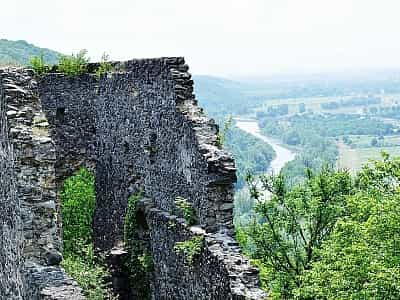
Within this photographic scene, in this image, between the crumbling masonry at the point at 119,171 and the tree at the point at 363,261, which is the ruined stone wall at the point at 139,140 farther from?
the tree at the point at 363,261

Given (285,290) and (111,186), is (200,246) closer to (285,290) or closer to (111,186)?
(111,186)

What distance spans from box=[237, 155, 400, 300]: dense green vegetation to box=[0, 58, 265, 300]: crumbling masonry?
414cm

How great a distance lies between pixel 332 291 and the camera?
16141mm

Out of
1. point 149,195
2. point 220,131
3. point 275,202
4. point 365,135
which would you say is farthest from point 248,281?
Answer: point 365,135

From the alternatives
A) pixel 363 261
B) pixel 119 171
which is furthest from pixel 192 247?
pixel 363 261

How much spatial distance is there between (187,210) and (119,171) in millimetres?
4122

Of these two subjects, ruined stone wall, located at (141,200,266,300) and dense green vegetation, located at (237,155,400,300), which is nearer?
ruined stone wall, located at (141,200,266,300)

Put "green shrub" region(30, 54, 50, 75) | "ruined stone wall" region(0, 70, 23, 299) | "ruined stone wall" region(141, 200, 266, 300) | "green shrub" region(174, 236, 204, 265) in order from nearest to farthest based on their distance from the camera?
1. "ruined stone wall" region(0, 70, 23, 299)
2. "ruined stone wall" region(141, 200, 266, 300)
3. "green shrub" region(174, 236, 204, 265)
4. "green shrub" region(30, 54, 50, 75)


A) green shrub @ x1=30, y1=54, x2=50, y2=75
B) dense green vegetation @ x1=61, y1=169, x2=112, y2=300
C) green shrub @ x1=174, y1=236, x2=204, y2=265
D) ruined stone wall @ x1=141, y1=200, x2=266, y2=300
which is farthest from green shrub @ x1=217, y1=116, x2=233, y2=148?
green shrub @ x1=30, y1=54, x2=50, y2=75

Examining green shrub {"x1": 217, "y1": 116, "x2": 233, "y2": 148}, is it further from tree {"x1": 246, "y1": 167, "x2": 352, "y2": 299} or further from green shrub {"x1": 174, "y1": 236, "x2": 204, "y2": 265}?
tree {"x1": 246, "y1": 167, "x2": 352, "y2": 299}

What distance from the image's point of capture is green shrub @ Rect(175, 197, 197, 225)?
12.0 meters

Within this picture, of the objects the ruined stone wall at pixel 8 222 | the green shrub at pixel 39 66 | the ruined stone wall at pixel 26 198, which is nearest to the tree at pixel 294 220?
the green shrub at pixel 39 66

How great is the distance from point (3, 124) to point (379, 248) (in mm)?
9342

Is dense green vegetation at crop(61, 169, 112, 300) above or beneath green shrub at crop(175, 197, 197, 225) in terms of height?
beneath
